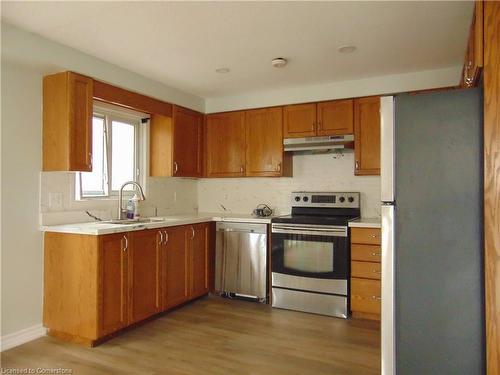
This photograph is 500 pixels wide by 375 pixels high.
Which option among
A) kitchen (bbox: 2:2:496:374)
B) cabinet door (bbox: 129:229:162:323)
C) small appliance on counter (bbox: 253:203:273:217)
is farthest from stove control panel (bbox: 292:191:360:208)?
cabinet door (bbox: 129:229:162:323)

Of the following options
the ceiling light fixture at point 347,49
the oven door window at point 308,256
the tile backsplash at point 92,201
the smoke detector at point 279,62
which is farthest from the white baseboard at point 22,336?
the ceiling light fixture at point 347,49

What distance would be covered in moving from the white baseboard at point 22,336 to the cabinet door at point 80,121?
1.31 m

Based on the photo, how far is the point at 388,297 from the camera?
2.11 metres

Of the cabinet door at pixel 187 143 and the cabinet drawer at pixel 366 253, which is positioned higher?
the cabinet door at pixel 187 143

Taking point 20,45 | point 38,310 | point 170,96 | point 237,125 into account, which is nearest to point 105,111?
point 170,96

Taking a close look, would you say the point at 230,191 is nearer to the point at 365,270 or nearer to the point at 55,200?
the point at 365,270

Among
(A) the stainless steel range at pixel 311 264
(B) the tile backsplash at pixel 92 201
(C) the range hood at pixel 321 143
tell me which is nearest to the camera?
(B) the tile backsplash at pixel 92 201

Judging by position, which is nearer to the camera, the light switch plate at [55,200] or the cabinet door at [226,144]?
the light switch plate at [55,200]

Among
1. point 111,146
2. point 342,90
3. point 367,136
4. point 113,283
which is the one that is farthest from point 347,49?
point 113,283

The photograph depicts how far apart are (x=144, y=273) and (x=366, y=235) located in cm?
205

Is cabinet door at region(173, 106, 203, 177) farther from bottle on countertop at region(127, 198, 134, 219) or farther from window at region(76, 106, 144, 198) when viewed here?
bottle on countertop at region(127, 198, 134, 219)

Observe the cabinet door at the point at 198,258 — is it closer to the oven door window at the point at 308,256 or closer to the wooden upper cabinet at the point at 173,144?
the wooden upper cabinet at the point at 173,144

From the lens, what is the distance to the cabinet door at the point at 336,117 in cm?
380

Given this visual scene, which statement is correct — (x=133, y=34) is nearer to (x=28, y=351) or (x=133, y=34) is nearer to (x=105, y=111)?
(x=105, y=111)
